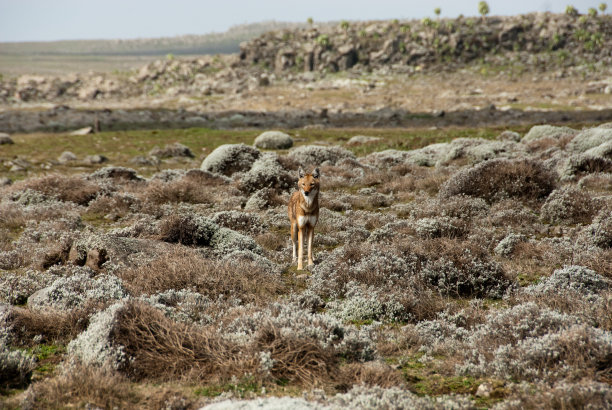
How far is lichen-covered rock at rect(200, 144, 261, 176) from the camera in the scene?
966 inches

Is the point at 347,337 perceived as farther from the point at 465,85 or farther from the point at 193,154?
the point at 465,85

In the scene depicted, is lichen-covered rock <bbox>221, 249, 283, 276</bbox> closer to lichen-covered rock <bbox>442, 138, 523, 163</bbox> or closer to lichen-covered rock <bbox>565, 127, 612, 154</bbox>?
lichen-covered rock <bbox>442, 138, 523, 163</bbox>

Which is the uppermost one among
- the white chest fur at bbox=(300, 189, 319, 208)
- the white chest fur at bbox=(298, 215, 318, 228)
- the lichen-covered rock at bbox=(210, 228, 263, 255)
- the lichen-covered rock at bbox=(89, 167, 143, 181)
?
the white chest fur at bbox=(300, 189, 319, 208)

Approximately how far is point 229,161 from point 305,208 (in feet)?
50.8

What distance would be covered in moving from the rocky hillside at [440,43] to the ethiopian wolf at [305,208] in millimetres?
135401

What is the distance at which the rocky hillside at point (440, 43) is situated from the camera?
137 meters

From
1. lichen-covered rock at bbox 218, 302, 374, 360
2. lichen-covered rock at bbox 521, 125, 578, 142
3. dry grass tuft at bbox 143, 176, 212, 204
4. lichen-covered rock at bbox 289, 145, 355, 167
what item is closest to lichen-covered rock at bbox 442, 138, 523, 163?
lichen-covered rock at bbox 289, 145, 355, 167

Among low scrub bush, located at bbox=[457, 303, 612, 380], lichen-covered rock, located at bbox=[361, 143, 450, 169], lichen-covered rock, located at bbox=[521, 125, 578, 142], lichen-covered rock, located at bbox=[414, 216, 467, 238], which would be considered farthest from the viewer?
lichen-covered rock, located at bbox=[521, 125, 578, 142]

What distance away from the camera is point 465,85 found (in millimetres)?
109188

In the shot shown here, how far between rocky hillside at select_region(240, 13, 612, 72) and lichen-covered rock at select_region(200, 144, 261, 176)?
4891 inches

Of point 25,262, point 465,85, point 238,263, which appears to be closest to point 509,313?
point 238,263

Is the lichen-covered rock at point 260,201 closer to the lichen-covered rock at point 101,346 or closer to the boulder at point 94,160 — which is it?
the lichen-covered rock at point 101,346

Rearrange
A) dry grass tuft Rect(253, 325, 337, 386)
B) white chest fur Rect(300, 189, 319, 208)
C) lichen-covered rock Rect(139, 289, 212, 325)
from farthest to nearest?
white chest fur Rect(300, 189, 319, 208) → lichen-covered rock Rect(139, 289, 212, 325) → dry grass tuft Rect(253, 325, 337, 386)

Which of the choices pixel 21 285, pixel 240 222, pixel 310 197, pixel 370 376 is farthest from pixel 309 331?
pixel 240 222
